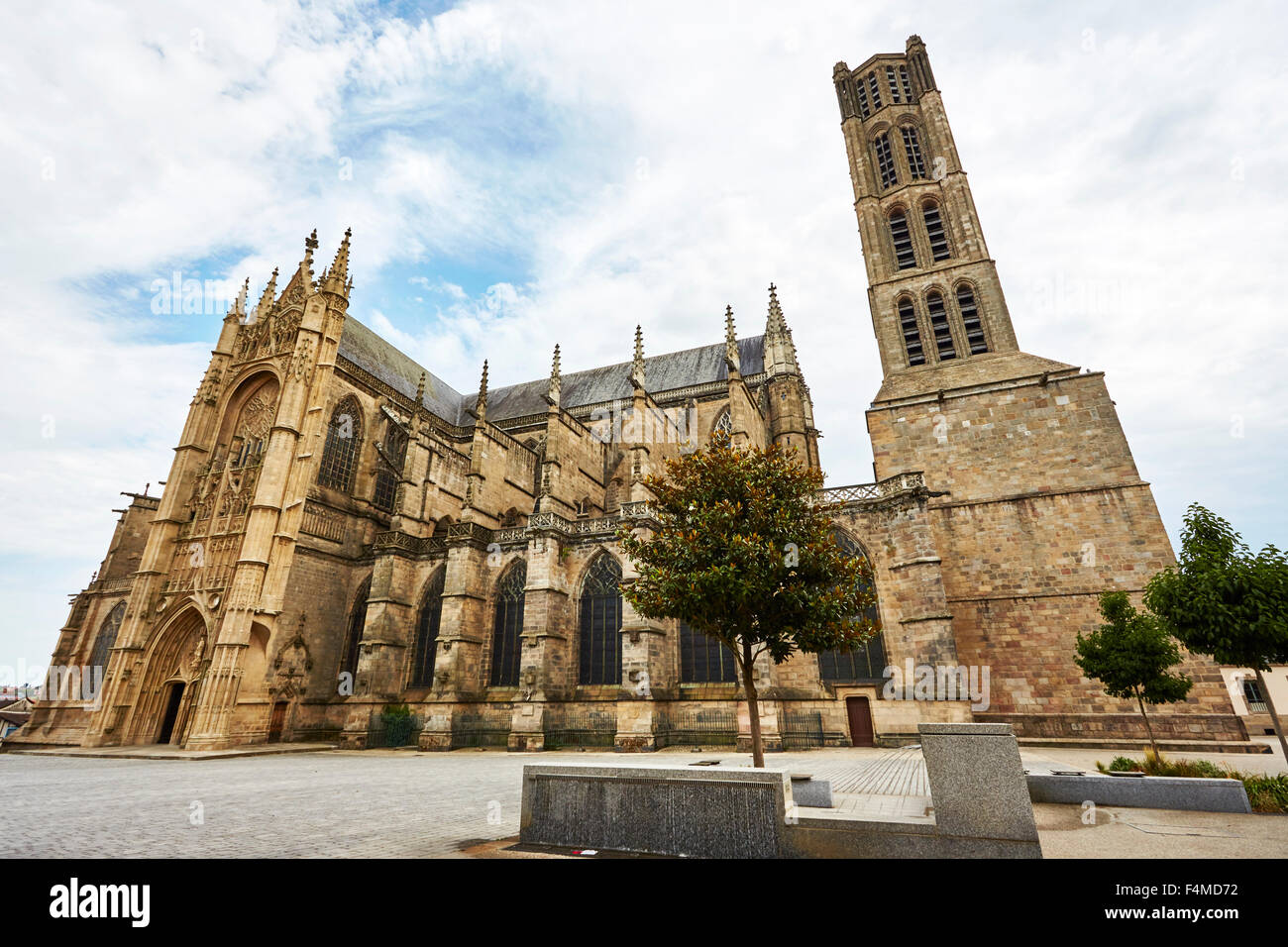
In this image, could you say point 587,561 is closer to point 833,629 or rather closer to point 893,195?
point 833,629

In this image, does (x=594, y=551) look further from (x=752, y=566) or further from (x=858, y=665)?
(x=752, y=566)

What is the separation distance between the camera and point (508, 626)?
2170 cm

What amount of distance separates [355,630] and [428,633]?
3.70 meters

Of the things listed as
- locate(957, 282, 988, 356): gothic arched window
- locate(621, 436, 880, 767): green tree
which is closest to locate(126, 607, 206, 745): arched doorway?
locate(621, 436, 880, 767): green tree

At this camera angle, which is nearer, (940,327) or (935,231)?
(940,327)

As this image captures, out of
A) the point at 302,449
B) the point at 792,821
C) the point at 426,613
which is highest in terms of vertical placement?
the point at 302,449

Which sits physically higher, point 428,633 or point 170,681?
point 428,633

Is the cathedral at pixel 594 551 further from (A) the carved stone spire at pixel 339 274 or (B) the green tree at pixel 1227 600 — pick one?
(B) the green tree at pixel 1227 600

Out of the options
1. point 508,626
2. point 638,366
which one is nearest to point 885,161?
point 638,366

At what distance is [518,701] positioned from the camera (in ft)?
61.5

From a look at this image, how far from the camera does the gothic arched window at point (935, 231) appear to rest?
85.0ft

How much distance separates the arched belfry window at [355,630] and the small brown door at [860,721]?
18.6 metres
